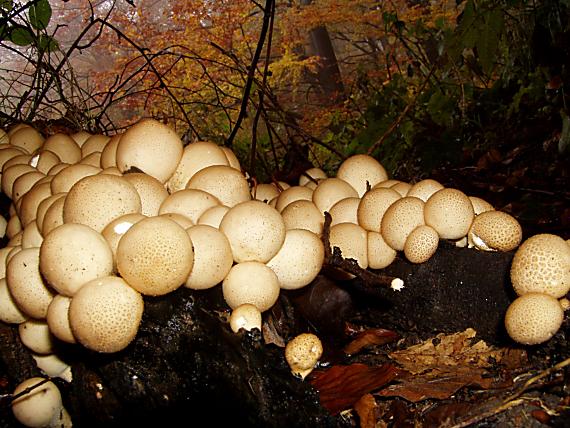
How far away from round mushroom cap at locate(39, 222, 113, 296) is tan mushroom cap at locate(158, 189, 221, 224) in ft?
0.94

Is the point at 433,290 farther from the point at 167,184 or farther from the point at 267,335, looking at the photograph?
the point at 167,184

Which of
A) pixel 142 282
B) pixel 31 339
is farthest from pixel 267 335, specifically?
pixel 31 339

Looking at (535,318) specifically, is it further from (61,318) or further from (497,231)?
(61,318)

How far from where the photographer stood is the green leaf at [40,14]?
2982mm

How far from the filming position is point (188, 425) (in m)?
1.30

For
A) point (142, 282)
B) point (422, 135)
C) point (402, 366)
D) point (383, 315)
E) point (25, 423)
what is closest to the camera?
point (142, 282)

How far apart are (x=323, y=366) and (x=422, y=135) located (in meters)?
2.94

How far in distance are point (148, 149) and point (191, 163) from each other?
0.55 ft

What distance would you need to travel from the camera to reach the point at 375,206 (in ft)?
5.58

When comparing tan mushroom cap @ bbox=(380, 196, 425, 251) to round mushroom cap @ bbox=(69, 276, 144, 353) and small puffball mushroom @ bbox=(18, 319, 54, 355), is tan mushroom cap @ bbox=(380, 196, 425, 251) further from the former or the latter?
small puffball mushroom @ bbox=(18, 319, 54, 355)

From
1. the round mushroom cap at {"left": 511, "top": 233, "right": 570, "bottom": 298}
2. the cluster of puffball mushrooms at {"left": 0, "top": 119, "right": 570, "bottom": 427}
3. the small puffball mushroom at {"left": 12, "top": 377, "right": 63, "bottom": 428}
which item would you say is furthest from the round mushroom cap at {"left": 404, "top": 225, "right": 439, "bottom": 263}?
the small puffball mushroom at {"left": 12, "top": 377, "right": 63, "bottom": 428}

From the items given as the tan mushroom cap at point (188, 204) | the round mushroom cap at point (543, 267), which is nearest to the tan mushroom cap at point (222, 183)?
the tan mushroom cap at point (188, 204)

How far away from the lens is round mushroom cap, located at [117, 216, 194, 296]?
47.2 inches

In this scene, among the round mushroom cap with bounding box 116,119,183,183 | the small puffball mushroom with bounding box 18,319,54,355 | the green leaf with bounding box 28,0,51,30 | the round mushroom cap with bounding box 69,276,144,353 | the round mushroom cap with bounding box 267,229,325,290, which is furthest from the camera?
the green leaf with bounding box 28,0,51,30
